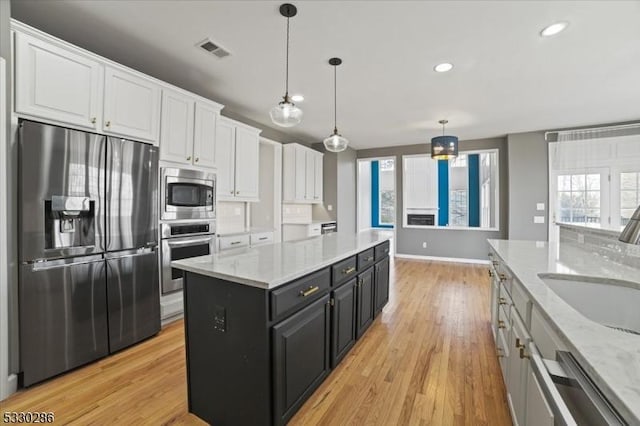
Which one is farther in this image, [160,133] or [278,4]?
[160,133]

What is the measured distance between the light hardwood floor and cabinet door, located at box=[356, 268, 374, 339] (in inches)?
7.2

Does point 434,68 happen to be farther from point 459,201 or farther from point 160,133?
point 459,201

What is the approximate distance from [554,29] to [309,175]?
4154 mm

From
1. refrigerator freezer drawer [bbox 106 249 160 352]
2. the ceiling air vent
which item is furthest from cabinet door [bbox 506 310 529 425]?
the ceiling air vent

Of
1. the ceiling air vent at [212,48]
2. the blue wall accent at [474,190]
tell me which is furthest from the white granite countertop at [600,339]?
the blue wall accent at [474,190]

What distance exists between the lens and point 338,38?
241 centimetres

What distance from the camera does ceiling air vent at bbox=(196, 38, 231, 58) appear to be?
8.16 feet

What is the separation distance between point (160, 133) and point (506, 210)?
632cm

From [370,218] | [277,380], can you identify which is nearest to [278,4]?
[277,380]

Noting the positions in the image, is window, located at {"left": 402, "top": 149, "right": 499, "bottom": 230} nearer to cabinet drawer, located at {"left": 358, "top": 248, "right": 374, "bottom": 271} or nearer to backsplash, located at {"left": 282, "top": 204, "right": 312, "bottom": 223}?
backsplash, located at {"left": 282, "top": 204, "right": 312, "bottom": 223}

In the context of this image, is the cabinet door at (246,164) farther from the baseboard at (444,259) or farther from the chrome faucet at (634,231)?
the baseboard at (444,259)

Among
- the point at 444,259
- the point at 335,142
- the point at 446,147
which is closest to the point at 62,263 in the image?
the point at 335,142

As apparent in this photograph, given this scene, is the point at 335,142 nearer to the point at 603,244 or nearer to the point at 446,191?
the point at 603,244

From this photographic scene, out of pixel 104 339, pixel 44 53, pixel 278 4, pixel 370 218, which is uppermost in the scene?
pixel 278 4
